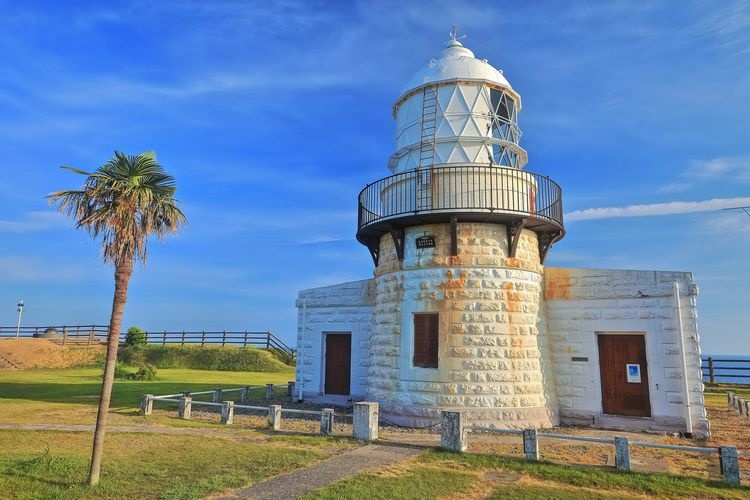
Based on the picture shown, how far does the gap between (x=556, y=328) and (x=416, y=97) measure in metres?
8.06

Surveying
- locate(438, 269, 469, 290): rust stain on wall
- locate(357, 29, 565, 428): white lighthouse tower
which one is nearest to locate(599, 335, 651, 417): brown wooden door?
locate(357, 29, 565, 428): white lighthouse tower

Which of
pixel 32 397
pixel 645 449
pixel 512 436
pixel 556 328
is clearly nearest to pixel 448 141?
pixel 556 328

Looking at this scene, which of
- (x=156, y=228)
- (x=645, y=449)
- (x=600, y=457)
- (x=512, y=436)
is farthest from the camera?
(x=512, y=436)

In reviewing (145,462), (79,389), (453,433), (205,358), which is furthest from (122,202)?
(205,358)

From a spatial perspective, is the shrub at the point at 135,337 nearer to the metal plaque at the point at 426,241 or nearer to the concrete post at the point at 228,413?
the concrete post at the point at 228,413

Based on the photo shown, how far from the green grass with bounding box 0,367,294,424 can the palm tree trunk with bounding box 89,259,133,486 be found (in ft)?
18.6

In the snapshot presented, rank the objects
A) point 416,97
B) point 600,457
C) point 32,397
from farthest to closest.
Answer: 1. point 32,397
2. point 416,97
3. point 600,457

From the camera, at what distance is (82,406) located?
49.8ft

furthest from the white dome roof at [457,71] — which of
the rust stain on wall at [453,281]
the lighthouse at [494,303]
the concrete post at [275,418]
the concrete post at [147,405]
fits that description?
the concrete post at [147,405]

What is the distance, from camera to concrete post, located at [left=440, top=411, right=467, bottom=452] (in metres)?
9.58

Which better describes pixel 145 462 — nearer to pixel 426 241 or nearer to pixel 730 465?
pixel 426 241

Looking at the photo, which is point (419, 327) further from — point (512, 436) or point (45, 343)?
point (45, 343)

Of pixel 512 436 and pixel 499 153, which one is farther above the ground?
pixel 499 153

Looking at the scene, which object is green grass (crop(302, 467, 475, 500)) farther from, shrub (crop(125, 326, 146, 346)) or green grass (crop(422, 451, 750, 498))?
shrub (crop(125, 326, 146, 346))
